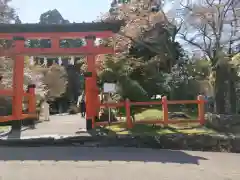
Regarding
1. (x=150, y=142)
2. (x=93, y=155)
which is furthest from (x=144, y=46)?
(x=93, y=155)

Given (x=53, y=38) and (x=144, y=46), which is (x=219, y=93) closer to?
(x=144, y=46)

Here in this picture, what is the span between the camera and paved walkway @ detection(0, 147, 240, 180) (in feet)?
21.7

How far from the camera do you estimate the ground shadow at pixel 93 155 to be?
8312 mm

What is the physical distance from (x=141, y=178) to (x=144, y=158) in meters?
2.14

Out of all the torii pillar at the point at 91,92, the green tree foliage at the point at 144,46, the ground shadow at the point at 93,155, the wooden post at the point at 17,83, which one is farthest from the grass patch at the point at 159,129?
the green tree foliage at the point at 144,46

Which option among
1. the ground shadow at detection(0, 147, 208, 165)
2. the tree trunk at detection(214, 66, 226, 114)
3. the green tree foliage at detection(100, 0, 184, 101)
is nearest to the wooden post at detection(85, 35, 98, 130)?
the ground shadow at detection(0, 147, 208, 165)

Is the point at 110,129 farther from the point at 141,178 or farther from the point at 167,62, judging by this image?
→ the point at 167,62

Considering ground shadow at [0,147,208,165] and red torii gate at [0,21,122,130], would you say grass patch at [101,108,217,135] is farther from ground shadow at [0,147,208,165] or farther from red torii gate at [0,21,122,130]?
ground shadow at [0,147,208,165]

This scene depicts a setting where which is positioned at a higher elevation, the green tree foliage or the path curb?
the green tree foliage

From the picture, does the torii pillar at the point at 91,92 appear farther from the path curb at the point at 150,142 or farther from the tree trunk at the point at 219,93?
the tree trunk at the point at 219,93

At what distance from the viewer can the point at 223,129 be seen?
12523mm

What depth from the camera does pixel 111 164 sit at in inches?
301

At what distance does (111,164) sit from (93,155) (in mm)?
1300

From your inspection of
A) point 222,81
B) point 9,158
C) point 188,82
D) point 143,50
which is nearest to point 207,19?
point 222,81
